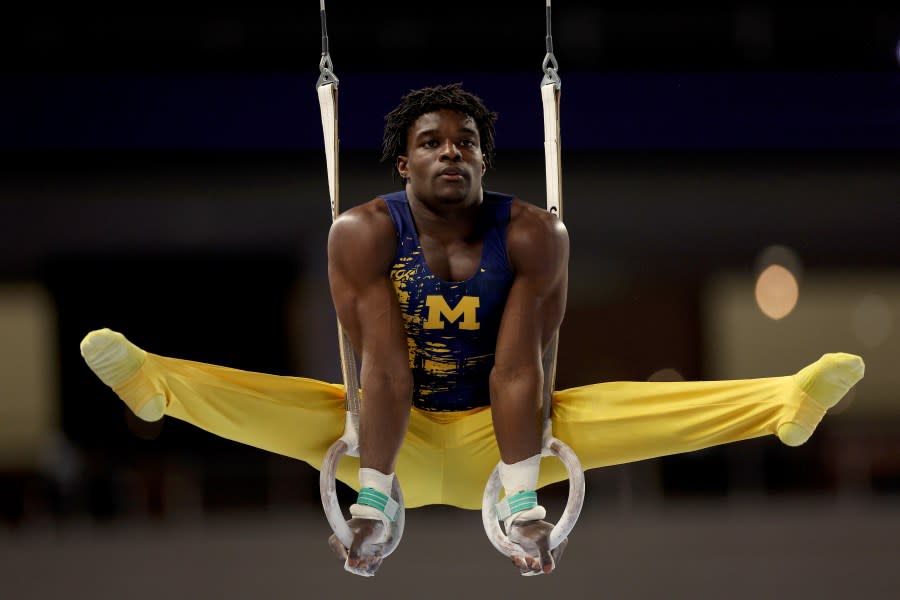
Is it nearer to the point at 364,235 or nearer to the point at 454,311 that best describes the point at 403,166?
the point at 364,235

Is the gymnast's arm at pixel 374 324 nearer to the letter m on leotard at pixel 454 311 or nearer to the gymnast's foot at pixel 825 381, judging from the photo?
the letter m on leotard at pixel 454 311

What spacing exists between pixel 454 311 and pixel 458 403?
0.98ft

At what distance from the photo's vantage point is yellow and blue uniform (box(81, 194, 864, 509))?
2652 mm

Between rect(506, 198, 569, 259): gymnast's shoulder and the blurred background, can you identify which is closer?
rect(506, 198, 569, 259): gymnast's shoulder

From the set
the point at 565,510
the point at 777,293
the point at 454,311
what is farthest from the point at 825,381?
the point at 777,293

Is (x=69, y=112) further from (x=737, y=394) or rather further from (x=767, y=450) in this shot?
(x=767, y=450)

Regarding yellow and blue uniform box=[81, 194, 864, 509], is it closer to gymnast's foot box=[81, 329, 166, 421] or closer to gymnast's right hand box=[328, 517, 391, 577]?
gymnast's foot box=[81, 329, 166, 421]

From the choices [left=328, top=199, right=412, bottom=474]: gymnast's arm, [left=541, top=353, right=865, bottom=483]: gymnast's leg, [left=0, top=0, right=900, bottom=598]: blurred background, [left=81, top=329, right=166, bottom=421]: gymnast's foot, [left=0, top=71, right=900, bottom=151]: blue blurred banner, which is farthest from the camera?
[left=0, top=71, right=900, bottom=151]: blue blurred banner

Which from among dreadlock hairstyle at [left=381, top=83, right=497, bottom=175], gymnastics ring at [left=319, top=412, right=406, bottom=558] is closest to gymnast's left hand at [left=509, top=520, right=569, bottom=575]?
gymnastics ring at [left=319, top=412, right=406, bottom=558]

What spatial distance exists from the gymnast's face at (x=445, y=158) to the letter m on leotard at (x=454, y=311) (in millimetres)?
247

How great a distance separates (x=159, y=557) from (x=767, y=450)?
11.3 feet

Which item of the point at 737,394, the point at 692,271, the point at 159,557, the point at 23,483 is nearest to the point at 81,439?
the point at 23,483

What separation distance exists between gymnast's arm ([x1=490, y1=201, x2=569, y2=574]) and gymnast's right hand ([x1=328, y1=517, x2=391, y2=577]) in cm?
32

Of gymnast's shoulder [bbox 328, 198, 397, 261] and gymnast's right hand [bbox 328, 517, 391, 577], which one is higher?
gymnast's shoulder [bbox 328, 198, 397, 261]
